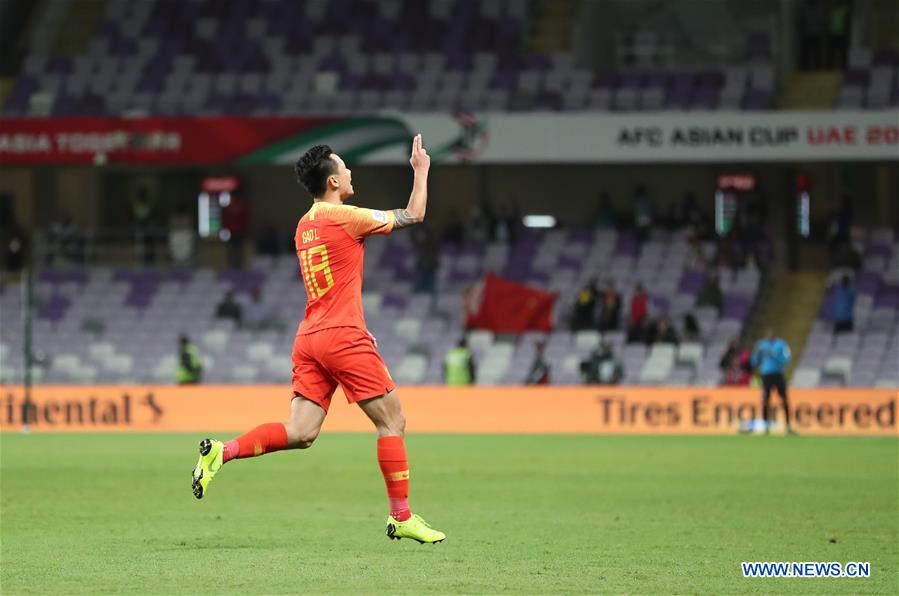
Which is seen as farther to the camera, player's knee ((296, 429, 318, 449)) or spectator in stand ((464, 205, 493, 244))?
spectator in stand ((464, 205, 493, 244))

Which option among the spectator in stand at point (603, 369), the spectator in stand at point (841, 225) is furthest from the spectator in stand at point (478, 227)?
the spectator in stand at point (841, 225)

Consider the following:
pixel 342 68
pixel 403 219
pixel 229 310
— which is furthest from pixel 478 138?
pixel 403 219

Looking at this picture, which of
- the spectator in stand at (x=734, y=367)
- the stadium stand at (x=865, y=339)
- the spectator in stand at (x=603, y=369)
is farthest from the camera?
the stadium stand at (x=865, y=339)

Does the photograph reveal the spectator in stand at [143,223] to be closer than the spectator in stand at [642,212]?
No

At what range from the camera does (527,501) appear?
15.4m

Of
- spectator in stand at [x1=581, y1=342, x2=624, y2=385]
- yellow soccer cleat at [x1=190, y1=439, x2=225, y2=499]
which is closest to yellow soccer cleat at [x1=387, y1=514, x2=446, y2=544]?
yellow soccer cleat at [x1=190, y1=439, x2=225, y2=499]

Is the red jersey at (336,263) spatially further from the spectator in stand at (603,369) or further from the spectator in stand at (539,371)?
the spectator in stand at (539,371)

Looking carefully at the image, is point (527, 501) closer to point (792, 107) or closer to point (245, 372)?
point (245, 372)

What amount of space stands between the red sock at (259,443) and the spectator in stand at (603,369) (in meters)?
21.2

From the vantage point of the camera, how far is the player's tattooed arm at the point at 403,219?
9438 millimetres

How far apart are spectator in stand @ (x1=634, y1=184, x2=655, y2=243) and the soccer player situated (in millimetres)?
26840

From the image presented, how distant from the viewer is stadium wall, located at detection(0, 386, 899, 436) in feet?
90.7

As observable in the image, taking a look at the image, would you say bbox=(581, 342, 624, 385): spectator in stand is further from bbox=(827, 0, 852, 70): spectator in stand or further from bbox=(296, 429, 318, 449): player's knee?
bbox=(296, 429, 318, 449): player's knee

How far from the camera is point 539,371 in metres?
31.2
